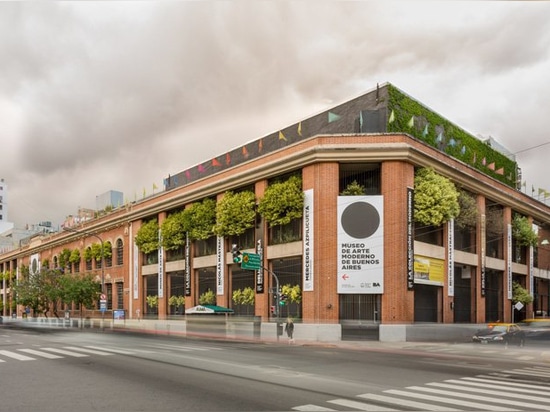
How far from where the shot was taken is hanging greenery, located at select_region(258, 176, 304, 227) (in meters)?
36.6

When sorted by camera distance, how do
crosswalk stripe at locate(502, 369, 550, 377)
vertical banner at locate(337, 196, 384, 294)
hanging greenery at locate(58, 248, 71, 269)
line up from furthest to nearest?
hanging greenery at locate(58, 248, 71, 269) → vertical banner at locate(337, 196, 384, 294) → crosswalk stripe at locate(502, 369, 550, 377)

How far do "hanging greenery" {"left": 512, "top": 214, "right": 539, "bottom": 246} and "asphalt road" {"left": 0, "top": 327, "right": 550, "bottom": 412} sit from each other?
3390 cm

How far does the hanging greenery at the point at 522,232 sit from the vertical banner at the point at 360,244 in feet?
77.0

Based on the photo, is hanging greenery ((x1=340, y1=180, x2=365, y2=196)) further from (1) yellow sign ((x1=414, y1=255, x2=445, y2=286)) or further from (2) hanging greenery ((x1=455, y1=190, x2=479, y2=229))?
(2) hanging greenery ((x1=455, y1=190, x2=479, y2=229))

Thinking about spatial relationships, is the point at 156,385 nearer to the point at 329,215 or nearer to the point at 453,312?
the point at 329,215

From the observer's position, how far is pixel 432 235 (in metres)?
38.9

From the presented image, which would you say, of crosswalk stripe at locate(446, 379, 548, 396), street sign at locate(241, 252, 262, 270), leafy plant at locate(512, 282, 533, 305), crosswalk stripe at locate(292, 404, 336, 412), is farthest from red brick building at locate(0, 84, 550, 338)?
crosswalk stripe at locate(292, 404, 336, 412)

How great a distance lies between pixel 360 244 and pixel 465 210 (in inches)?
464

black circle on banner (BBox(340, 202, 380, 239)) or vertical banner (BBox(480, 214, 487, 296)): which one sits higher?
black circle on banner (BBox(340, 202, 380, 239))

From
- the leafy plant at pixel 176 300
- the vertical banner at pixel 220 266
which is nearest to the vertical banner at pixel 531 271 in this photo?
the vertical banner at pixel 220 266

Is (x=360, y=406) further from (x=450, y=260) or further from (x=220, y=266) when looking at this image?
(x=220, y=266)

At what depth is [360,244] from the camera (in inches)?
1367

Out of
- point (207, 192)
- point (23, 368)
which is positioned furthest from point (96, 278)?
point (23, 368)

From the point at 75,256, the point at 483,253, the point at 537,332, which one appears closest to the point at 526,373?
the point at 537,332
